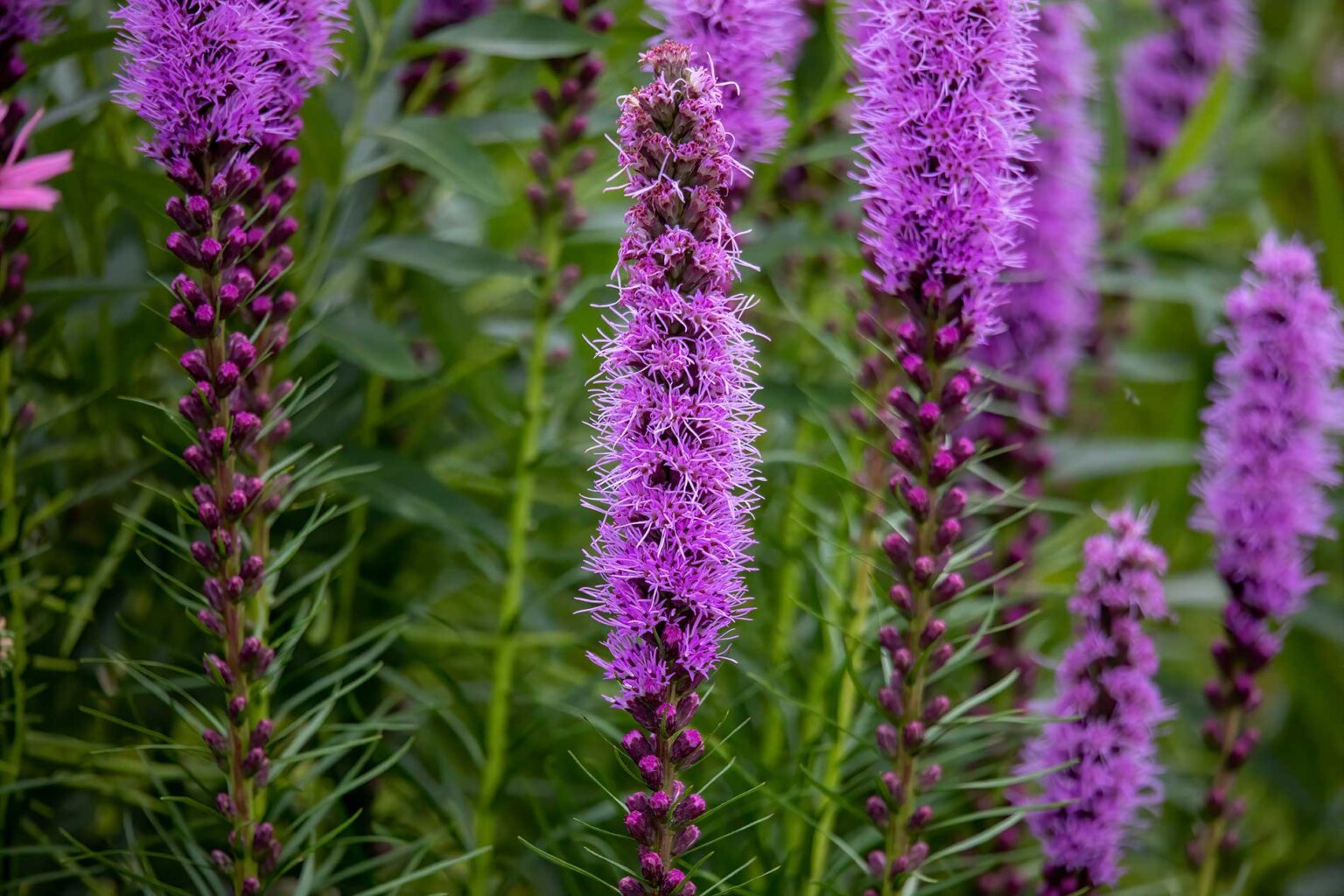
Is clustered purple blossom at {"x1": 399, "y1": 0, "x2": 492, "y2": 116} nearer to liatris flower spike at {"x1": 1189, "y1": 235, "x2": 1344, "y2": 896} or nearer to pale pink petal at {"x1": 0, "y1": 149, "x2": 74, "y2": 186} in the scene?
pale pink petal at {"x1": 0, "y1": 149, "x2": 74, "y2": 186}

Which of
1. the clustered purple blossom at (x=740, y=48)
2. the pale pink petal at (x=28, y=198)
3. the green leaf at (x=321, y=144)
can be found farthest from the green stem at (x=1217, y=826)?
the pale pink petal at (x=28, y=198)

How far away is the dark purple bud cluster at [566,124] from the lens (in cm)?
178

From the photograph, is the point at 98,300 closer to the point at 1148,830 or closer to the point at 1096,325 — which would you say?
the point at 1096,325

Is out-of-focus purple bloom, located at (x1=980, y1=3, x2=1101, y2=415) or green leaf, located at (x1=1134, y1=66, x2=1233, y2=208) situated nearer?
out-of-focus purple bloom, located at (x1=980, y1=3, x2=1101, y2=415)

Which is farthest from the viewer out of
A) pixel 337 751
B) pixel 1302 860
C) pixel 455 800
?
pixel 1302 860

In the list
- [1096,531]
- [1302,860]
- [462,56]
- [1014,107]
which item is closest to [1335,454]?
[1096,531]

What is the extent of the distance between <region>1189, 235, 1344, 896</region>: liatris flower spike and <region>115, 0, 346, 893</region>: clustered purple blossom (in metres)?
1.33

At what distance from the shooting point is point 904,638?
1409 mm

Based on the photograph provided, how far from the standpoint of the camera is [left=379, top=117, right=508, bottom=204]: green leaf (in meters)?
1.63

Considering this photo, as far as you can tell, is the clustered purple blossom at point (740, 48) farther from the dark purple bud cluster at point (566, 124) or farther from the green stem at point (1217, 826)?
the green stem at point (1217, 826)

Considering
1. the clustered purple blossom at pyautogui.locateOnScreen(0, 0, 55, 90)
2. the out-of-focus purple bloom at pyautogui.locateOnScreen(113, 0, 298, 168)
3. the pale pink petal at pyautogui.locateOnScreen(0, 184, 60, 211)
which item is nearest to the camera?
the pale pink petal at pyautogui.locateOnScreen(0, 184, 60, 211)

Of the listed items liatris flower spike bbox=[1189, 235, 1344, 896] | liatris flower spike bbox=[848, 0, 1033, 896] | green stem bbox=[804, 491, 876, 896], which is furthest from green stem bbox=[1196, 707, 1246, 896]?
liatris flower spike bbox=[848, 0, 1033, 896]

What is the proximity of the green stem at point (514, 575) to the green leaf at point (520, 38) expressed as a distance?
28 cm

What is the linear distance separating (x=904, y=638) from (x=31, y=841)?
1345mm
